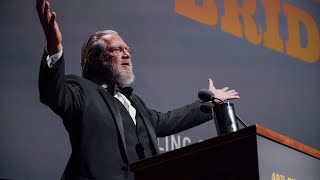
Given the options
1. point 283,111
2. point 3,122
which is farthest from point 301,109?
point 3,122

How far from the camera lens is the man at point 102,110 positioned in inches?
77.4

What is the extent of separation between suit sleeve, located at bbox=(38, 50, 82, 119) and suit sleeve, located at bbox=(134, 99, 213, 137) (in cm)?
46

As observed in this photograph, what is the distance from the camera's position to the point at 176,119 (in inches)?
100

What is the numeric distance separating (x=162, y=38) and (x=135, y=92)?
0.31m

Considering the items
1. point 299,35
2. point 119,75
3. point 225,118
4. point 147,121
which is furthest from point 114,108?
point 299,35

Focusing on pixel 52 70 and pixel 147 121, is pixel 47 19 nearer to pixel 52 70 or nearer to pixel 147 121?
pixel 52 70

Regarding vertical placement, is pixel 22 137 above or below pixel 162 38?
below

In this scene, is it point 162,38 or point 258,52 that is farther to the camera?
point 258,52

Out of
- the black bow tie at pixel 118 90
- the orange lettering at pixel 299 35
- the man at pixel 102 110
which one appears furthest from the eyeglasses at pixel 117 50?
the orange lettering at pixel 299 35

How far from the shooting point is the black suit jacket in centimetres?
198

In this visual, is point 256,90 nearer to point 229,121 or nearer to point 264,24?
point 264,24

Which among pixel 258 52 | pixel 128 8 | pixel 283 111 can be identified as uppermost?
pixel 128 8

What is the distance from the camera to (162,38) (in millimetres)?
2865

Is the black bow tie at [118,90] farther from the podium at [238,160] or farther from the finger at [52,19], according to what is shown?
the podium at [238,160]
